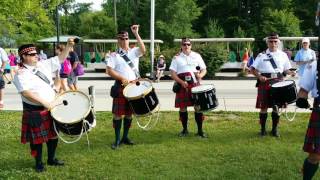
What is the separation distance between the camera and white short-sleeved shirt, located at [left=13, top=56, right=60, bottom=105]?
5.27m

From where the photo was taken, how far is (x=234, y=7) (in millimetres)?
49781

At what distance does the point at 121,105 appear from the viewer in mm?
6598

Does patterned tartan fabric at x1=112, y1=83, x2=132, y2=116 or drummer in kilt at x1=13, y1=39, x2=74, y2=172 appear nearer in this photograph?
drummer in kilt at x1=13, y1=39, x2=74, y2=172

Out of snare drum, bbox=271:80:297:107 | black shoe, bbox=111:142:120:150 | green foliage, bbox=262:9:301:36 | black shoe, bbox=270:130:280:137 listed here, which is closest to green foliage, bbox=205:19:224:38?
green foliage, bbox=262:9:301:36

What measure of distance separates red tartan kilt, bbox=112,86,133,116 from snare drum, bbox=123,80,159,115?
0.56 feet

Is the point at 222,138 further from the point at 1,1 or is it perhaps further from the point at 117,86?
the point at 1,1

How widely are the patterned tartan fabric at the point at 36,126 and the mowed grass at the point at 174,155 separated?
1.30ft

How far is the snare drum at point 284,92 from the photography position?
679cm

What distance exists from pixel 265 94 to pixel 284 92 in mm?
460

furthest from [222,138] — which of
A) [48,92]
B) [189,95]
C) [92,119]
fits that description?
[48,92]

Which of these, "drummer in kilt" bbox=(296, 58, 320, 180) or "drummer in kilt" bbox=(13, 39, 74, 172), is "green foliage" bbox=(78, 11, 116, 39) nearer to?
"drummer in kilt" bbox=(13, 39, 74, 172)

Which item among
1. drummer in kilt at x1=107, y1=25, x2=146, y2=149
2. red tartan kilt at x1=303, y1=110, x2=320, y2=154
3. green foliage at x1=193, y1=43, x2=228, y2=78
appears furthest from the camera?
green foliage at x1=193, y1=43, x2=228, y2=78

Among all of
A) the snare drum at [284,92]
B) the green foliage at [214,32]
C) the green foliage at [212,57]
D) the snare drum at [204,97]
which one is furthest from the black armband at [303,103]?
the green foliage at [214,32]

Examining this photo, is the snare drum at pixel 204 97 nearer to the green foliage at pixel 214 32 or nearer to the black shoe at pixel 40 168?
the black shoe at pixel 40 168
